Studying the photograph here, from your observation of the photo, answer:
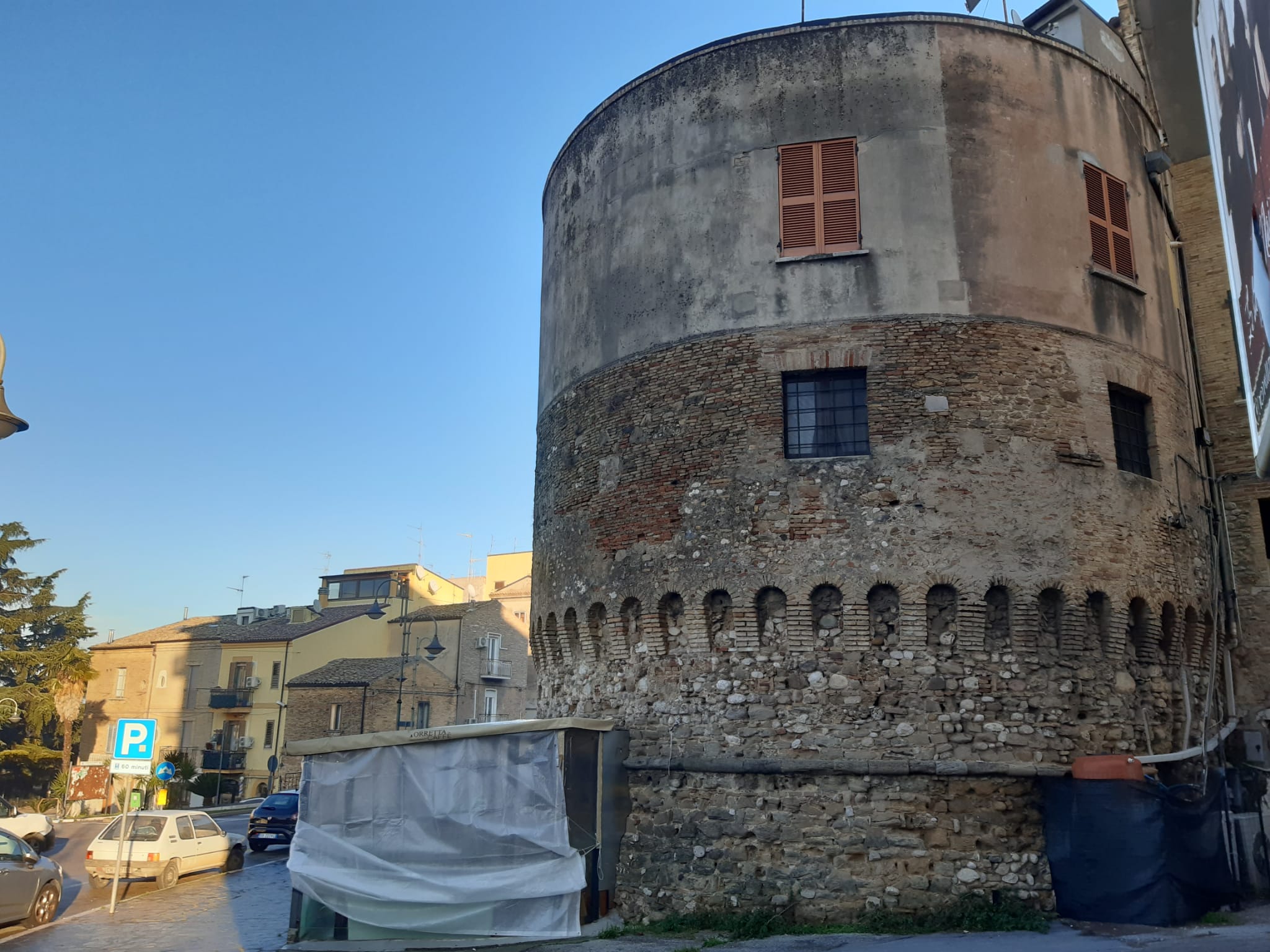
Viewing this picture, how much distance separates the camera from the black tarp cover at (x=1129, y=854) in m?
10.9

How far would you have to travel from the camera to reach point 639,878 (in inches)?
506

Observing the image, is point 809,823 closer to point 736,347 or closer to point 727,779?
point 727,779

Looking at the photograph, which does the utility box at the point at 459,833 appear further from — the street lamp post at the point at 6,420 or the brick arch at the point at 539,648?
the street lamp post at the point at 6,420

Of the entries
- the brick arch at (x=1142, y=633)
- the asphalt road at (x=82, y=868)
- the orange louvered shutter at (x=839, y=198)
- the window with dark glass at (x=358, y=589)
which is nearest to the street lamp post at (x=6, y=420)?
the asphalt road at (x=82, y=868)

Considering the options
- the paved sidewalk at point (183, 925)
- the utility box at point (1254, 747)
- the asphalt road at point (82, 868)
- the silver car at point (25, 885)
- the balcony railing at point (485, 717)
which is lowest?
the asphalt road at point (82, 868)

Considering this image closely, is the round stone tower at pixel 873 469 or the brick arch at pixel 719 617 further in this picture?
the brick arch at pixel 719 617

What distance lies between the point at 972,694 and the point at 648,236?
24.7 feet

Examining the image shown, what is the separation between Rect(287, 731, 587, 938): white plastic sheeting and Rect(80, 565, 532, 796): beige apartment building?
28.6 metres

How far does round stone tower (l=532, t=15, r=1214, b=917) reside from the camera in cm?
1211

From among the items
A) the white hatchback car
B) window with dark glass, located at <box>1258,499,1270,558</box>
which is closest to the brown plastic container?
window with dark glass, located at <box>1258,499,1270,558</box>

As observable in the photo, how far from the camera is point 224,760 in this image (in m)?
44.9

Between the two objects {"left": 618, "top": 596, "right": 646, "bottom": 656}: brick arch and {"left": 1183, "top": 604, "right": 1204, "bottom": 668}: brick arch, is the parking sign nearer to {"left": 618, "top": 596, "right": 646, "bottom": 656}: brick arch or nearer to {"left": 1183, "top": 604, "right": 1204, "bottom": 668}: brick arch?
{"left": 618, "top": 596, "right": 646, "bottom": 656}: brick arch

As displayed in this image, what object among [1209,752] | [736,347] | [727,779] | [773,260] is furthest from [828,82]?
[1209,752]

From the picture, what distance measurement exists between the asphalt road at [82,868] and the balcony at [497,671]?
1423cm
